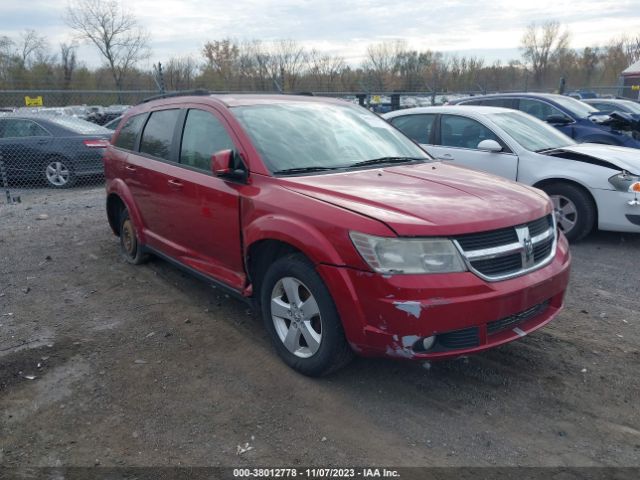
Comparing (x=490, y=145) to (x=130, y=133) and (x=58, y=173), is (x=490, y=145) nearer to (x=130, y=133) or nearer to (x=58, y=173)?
(x=130, y=133)

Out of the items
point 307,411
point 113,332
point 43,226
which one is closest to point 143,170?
point 113,332

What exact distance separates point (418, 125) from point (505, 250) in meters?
4.90

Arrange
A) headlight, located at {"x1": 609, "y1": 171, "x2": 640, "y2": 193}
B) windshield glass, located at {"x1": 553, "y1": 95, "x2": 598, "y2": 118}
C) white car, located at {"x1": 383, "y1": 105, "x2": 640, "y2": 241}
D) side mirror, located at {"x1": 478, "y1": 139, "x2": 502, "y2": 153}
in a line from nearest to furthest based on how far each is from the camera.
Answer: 1. headlight, located at {"x1": 609, "y1": 171, "x2": 640, "y2": 193}
2. white car, located at {"x1": 383, "y1": 105, "x2": 640, "y2": 241}
3. side mirror, located at {"x1": 478, "y1": 139, "x2": 502, "y2": 153}
4. windshield glass, located at {"x1": 553, "y1": 95, "x2": 598, "y2": 118}

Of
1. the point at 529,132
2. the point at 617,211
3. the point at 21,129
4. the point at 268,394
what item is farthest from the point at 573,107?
the point at 21,129

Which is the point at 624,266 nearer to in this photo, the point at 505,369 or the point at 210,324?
the point at 505,369

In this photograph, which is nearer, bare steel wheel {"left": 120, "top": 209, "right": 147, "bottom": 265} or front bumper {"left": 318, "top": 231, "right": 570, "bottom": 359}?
front bumper {"left": 318, "top": 231, "right": 570, "bottom": 359}

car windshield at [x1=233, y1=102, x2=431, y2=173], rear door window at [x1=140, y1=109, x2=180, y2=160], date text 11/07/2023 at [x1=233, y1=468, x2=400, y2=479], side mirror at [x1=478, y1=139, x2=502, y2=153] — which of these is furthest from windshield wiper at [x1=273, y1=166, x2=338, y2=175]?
side mirror at [x1=478, y1=139, x2=502, y2=153]

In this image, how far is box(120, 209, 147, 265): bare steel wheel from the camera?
5523 mm

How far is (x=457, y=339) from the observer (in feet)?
9.66

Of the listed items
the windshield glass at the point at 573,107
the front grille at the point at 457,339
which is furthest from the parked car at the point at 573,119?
the front grille at the point at 457,339

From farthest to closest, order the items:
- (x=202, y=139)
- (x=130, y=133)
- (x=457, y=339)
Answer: (x=130, y=133) → (x=202, y=139) → (x=457, y=339)

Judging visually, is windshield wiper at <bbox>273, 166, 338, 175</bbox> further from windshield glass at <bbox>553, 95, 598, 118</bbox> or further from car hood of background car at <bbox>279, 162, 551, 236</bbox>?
windshield glass at <bbox>553, 95, 598, 118</bbox>

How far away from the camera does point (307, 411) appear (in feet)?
10.1

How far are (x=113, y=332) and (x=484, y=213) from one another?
2.90 meters
